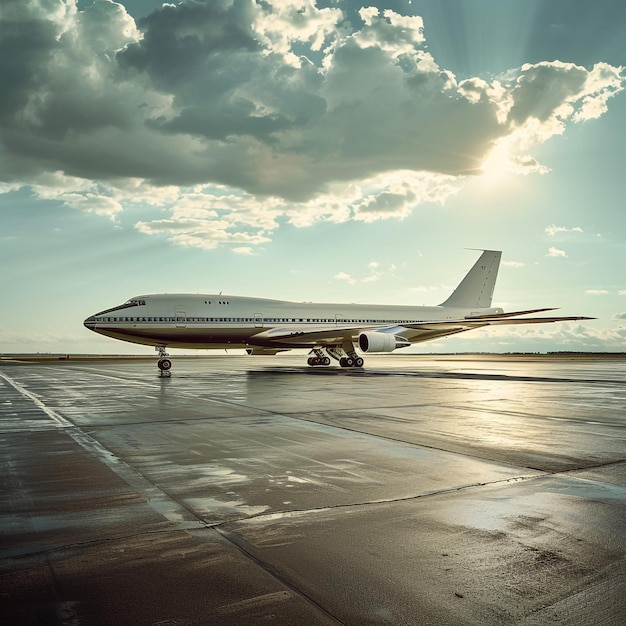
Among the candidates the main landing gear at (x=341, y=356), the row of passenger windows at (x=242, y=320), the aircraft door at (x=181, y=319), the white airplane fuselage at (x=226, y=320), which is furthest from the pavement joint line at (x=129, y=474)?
the main landing gear at (x=341, y=356)

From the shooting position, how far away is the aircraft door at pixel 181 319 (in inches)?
1228

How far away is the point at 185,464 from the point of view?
20.6ft

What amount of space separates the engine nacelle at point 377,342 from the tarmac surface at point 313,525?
21198 millimetres

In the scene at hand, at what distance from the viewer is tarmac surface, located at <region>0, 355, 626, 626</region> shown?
289 centimetres

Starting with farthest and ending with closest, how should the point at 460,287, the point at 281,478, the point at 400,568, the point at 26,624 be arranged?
the point at 460,287, the point at 281,478, the point at 400,568, the point at 26,624

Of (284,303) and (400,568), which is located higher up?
(284,303)

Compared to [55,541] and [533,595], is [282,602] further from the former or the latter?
[55,541]

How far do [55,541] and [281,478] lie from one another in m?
2.31

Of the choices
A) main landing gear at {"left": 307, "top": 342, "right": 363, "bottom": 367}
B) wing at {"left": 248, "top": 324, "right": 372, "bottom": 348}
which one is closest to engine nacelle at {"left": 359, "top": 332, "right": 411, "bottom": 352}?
wing at {"left": 248, "top": 324, "right": 372, "bottom": 348}

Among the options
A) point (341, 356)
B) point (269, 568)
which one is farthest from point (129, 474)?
point (341, 356)

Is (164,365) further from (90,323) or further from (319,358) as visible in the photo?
(319,358)

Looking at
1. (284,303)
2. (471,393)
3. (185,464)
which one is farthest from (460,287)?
(185,464)

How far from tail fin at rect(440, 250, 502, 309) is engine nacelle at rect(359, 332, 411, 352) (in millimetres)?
15859

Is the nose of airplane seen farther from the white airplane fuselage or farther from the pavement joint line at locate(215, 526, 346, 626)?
the pavement joint line at locate(215, 526, 346, 626)
